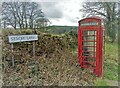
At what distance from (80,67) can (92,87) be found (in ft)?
4.89

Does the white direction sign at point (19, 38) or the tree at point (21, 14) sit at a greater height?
the tree at point (21, 14)

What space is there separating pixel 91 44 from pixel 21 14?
2.86m

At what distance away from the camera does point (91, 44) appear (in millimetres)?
5883

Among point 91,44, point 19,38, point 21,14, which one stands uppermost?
point 21,14

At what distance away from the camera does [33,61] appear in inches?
223

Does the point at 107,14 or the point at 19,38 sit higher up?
the point at 107,14

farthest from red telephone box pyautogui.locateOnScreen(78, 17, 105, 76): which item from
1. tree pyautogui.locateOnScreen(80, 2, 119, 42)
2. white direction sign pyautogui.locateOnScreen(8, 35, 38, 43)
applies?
tree pyautogui.locateOnScreen(80, 2, 119, 42)

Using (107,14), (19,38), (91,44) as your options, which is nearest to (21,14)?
(19,38)

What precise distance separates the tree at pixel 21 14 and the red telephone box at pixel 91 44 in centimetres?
208

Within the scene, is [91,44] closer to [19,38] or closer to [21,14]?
[19,38]

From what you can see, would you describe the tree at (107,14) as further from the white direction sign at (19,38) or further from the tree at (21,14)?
the white direction sign at (19,38)

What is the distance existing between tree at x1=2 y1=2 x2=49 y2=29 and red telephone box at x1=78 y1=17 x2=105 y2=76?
2080mm

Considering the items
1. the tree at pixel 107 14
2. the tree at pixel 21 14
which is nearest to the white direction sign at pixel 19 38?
the tree at pixel 21 14

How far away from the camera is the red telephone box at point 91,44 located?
17.6ft
